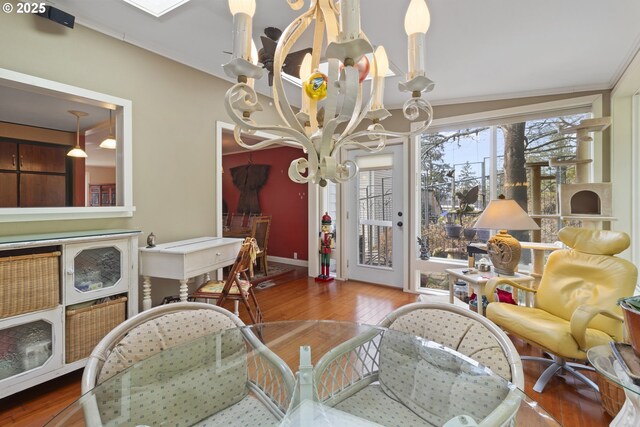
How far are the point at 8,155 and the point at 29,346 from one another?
13.6 ft

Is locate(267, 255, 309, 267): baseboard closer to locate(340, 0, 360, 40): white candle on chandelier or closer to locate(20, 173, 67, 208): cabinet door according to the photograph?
locate(20, 173, 67, 208): cabinet door

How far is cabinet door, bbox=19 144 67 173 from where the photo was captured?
14.3 ft

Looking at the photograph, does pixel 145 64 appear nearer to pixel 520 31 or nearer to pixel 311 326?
pixel 311 326

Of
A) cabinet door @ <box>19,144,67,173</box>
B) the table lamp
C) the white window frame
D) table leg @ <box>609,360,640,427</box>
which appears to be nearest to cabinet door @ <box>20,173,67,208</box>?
cabinet door @ <box>19,144,67,173</box>

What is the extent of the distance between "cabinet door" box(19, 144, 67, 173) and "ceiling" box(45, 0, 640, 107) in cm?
368

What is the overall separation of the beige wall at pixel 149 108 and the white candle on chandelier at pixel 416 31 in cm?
230

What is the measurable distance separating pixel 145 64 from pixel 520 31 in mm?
2943

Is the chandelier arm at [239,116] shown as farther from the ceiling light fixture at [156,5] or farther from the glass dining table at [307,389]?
the ceiling light fixture at [156,5]

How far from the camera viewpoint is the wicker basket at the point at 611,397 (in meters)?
1.56

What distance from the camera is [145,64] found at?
2416 millimetres

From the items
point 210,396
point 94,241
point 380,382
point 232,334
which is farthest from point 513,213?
point 94,241

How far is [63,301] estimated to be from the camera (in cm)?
181

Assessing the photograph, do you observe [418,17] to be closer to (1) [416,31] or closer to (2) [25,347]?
(1) [416,31]

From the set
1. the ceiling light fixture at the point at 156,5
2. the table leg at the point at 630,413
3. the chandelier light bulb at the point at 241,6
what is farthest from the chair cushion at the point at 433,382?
the ceiling light fixture at the point at 156,5
